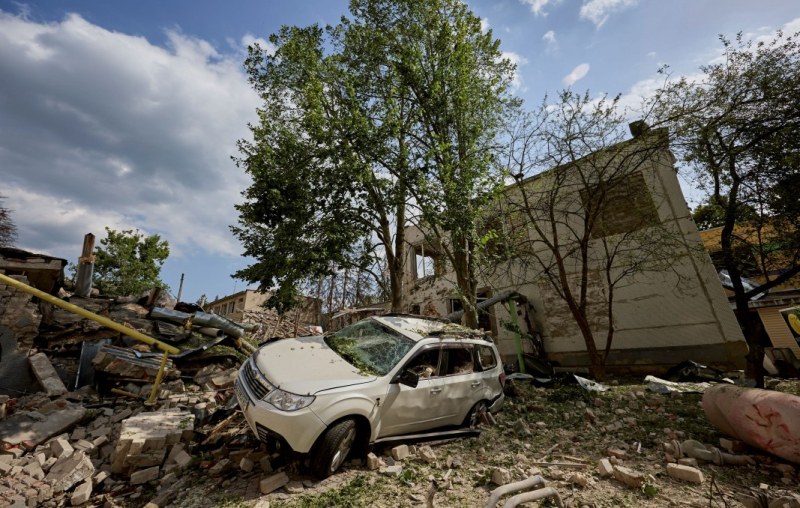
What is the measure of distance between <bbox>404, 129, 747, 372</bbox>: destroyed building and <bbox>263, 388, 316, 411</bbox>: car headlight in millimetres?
6736

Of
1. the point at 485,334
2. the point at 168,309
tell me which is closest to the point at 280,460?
the point at 485,334

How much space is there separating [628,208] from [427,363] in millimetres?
11530

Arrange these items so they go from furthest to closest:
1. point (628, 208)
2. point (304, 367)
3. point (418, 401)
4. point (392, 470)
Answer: point (628, 208), point (418, 401), point (304, 367), point (392, 470)

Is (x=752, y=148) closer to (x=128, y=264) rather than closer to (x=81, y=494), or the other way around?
(x=81, y=494)

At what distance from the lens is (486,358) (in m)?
5.86

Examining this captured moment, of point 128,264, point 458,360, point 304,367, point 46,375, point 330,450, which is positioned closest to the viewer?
point 330,450

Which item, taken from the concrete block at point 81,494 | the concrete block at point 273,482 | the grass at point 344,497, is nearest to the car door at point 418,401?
the grass at point 344,497

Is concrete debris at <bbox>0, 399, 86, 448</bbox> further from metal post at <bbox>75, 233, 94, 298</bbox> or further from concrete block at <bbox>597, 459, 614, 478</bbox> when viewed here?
concrete block at <bbox>597, 459, 614, 478</bbox>

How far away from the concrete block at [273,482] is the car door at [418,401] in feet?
3.94

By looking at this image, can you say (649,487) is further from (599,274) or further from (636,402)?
(599,274)

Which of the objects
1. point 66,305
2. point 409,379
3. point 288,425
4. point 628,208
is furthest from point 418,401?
point 628,208

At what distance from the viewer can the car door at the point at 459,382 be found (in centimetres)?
493

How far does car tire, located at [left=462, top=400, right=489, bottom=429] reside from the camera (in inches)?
209

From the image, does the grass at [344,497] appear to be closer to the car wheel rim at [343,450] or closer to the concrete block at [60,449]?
the car wheel rim at [343,450]
